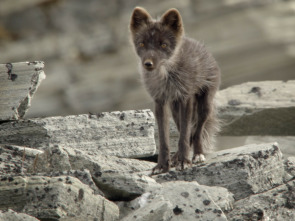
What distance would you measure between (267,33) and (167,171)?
6.85 m

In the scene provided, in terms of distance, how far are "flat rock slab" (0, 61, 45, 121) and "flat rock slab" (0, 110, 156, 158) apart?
0.33 ft

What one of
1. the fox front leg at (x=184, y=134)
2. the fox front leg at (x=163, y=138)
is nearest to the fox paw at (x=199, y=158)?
the fox front leg at (x=184, y=134)

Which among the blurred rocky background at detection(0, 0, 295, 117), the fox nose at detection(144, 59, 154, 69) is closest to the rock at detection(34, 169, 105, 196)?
the fox nose at detection(144, 59, 154, 69)

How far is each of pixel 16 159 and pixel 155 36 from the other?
144cm

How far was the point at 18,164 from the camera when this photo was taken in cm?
380

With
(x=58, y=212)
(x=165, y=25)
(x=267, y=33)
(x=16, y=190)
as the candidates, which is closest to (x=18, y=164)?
(x=16, y=190)

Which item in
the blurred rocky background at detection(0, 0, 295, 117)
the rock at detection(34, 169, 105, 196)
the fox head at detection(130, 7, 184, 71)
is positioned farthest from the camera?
the blurred rocky background at detection(0, 0, 295, 117)

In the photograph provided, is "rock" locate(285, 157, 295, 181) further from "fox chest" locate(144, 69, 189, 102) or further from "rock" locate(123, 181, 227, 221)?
"rock" locate(123, 181, 227, 221)

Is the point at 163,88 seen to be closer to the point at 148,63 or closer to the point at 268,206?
the point at 148,63

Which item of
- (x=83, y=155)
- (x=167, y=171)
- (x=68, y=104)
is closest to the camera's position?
(x=83, y=155)

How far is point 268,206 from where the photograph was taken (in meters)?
3.40

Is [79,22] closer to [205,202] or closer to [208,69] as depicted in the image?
[208,69]

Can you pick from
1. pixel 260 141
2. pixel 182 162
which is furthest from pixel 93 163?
pixel 260 141

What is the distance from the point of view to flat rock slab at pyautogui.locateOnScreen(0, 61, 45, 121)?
423cm
